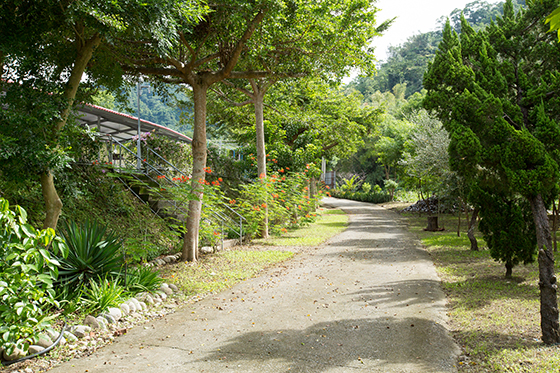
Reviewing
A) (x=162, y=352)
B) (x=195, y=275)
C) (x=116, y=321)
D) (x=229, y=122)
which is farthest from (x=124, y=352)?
(x=229, y=122)

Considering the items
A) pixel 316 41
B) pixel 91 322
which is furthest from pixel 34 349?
pixel 316 41

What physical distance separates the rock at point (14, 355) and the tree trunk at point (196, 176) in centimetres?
496

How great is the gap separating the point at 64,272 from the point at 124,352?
177cm

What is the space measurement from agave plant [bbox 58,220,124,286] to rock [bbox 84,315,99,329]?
74 centimetres

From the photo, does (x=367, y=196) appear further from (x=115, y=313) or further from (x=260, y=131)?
(x=115, y=313)

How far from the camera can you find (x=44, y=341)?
13.9 ft

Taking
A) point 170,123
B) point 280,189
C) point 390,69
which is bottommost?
point 280,189

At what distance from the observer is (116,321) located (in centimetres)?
513

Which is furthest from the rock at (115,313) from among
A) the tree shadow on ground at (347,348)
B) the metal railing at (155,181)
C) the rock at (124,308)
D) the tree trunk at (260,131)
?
the tree trunk at (260,131)

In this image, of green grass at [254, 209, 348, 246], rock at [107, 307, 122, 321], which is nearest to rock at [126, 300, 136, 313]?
rock at [107, 307, 122, 321]

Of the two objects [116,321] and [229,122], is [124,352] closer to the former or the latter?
[116,321]

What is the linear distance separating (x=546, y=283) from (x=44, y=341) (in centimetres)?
575

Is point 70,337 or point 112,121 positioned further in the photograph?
→ point 112,121

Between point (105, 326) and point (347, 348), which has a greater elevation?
point (105, 326)
